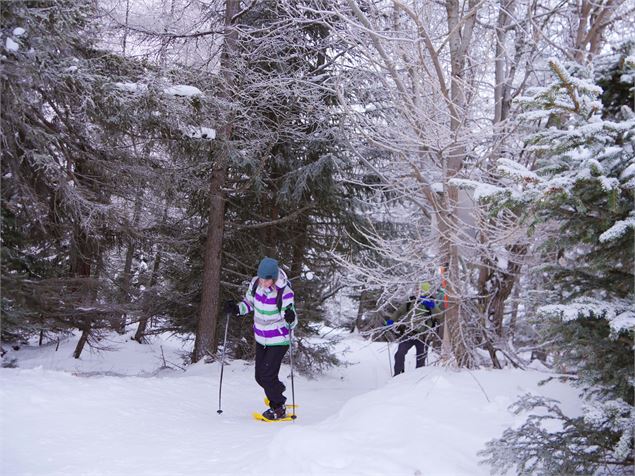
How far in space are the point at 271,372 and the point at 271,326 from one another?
572 mm

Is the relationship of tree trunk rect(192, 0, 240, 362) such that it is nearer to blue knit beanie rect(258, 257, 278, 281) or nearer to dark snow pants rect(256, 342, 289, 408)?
dark snow pants rect(256, 342, 289, 408)

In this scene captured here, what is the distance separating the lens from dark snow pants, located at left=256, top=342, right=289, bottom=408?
248 inches

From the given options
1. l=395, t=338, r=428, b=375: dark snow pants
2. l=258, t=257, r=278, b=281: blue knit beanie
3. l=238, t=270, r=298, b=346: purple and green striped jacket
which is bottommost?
l=395, t=338, r=428, b=375: dark snow pants

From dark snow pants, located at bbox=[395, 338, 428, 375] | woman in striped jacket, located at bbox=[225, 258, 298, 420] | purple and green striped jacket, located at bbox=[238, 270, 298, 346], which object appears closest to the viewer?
woman in striped jacket, located at bbox=[225, 258, 298, 420]

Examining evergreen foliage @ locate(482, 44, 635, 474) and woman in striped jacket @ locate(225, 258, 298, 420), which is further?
woman in striped jacket @ locate(225, 258, 298, 420)

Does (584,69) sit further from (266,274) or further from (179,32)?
(179,32)

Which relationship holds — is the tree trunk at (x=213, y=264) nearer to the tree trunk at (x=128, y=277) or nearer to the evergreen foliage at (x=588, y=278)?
the tree trunk at (x=128, y=277)

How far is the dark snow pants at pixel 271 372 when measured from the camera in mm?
6309

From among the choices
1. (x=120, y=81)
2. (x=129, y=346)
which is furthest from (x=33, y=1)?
(x=129, y=346)

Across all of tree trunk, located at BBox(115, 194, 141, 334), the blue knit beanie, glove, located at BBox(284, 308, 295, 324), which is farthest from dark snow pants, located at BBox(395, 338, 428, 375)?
tree trunk, located at BBox(115, 194, 141, 334)

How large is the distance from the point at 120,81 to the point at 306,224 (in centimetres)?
483

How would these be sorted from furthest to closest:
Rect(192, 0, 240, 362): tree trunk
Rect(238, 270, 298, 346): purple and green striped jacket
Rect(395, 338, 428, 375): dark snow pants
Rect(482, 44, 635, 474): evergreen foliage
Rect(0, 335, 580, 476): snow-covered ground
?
Rect(192, 0, 240, 362): tree trunk, Rect(395, 338, 428, 375): dark snow pants, Rect(238, 270, 298, 346): purple and green striped jacket, Rect(0, 335, 580, 476): snow-covered ground, Rect(482, 44, 635, 474): evergreen foliage

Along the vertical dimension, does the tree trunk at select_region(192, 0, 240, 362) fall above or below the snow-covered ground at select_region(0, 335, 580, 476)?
above

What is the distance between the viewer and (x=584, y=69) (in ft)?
13.5
